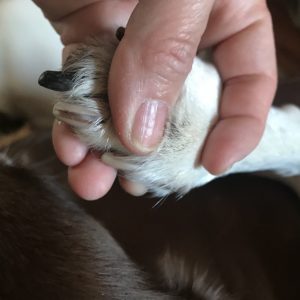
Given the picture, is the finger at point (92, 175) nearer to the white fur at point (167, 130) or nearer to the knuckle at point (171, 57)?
the white fur at point (167, 130)

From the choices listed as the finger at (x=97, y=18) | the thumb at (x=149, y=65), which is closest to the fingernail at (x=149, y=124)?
the thumb at (x=149, y=65)

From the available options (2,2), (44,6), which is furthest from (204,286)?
(2,2)

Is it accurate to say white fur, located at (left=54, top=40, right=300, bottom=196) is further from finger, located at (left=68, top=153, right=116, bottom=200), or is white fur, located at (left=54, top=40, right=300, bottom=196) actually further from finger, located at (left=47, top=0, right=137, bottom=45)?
finger, located at (left=47, top=0, right=137, bottom=45)

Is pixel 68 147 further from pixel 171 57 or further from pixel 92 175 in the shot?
pixel 171 57

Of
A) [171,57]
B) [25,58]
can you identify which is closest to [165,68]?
[171,57]

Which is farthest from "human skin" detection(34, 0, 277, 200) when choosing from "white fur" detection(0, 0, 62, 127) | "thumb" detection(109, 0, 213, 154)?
"white fur" detection(0, 0, 62, 127)

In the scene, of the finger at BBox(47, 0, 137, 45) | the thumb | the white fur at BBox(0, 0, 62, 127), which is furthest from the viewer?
the white fur at BBox(0, 0, 62, 127)
